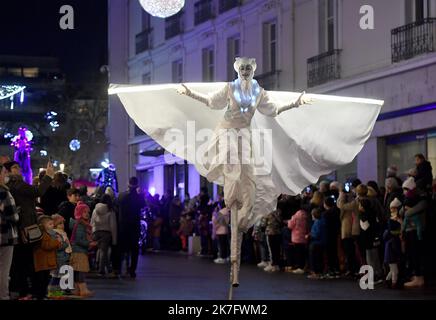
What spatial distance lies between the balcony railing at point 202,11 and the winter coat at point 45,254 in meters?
23.7

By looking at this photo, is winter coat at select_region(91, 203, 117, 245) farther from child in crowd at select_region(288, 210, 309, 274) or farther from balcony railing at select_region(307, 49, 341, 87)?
balcony railing at select_region(307, 49, 341, 87)

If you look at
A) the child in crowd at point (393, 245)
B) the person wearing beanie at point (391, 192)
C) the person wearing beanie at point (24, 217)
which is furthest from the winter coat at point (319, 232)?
the person wearing beanie at point (24, 217)

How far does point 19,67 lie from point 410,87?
89.2m

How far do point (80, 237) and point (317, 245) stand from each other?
5.70 m

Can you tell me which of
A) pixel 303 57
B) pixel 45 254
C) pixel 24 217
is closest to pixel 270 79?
pixel 303 57

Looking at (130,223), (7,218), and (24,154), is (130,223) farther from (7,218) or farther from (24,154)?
(24,154)

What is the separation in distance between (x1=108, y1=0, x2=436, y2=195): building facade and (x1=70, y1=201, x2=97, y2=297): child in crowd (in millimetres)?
10047

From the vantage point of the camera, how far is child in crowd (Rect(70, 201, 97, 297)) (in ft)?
51.0

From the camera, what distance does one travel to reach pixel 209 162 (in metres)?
12.9

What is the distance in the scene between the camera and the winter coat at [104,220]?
19.4 meters

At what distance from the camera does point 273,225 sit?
22062mm

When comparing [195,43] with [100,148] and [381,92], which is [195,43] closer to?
[381,92]

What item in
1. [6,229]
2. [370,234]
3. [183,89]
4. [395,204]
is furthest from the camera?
[370,234]
